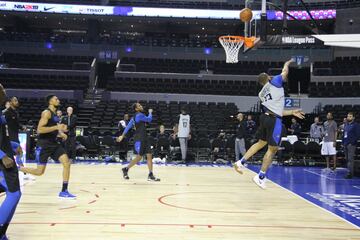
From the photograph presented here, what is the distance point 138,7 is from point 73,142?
19.3 metres

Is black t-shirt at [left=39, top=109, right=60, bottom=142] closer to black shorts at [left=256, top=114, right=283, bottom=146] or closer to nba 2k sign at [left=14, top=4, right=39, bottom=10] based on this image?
black shorts at [left=256, top=114, right=283, bottom=146]

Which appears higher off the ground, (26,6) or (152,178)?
(26,6)

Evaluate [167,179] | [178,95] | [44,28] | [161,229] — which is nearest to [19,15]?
[44,28]

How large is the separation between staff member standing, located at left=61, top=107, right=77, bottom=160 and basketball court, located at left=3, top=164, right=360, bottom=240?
342 cm

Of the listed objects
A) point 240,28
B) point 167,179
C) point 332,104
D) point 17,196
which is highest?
point 240,28

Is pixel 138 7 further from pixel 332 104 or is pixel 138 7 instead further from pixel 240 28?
pixel 332 104

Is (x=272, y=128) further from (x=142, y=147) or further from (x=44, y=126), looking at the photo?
(x=44, y=126)

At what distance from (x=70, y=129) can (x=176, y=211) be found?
8.73m

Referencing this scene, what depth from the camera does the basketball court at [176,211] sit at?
536cm

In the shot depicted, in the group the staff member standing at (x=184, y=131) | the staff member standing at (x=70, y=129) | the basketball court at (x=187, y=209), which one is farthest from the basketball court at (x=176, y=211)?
the staff member standing at (x=184, y=131)

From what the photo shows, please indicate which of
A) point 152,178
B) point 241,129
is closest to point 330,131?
point 241,129

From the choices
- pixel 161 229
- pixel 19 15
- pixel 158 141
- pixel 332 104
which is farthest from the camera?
pixel 19 15

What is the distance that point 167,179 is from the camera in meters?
11.1

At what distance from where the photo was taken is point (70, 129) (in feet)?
48.0
